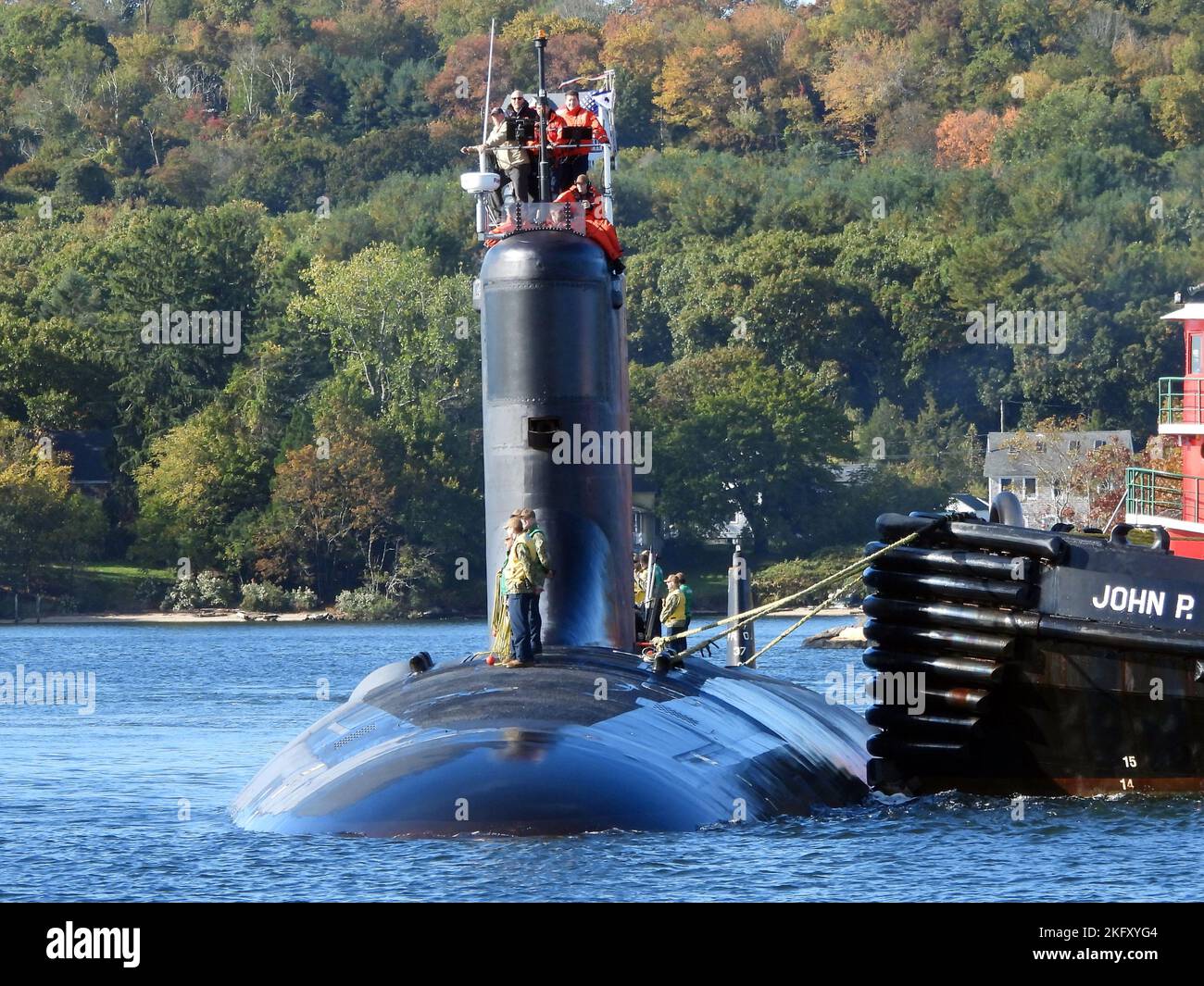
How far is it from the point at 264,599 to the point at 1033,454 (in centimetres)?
3550

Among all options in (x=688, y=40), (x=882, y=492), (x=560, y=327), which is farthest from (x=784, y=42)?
(x=560, y=327)

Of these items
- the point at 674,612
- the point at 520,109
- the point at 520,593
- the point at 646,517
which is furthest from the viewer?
the point at 646,517

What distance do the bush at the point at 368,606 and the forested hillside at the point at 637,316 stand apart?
978 mm

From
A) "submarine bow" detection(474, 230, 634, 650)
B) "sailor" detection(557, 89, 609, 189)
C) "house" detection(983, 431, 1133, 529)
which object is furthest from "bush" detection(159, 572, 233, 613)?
"submarine bow" detection(474, 230, 634, 650)

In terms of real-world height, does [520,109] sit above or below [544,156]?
above

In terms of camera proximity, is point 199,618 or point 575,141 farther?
point 199,618

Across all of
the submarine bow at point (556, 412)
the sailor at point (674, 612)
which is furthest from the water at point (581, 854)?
the sailor at point (674, 612)

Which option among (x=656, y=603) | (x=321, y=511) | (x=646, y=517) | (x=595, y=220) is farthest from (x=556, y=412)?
(x=646, y=517)

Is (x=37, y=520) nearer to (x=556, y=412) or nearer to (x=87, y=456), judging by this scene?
(x=87, y=456)

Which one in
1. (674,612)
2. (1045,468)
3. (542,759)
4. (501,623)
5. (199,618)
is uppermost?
(1045,468)

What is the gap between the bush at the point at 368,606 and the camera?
3703 inches

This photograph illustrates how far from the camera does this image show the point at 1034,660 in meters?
24.7

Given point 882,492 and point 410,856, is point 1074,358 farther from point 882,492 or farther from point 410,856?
point 410,856

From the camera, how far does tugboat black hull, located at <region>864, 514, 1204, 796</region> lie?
78.8ft
